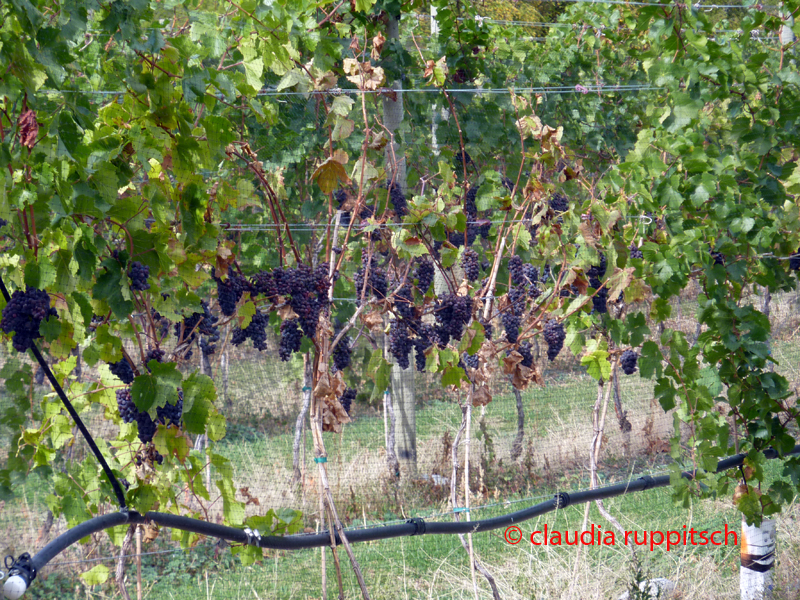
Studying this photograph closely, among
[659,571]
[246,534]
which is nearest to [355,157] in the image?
[246,534]

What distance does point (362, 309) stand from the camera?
2.12 m

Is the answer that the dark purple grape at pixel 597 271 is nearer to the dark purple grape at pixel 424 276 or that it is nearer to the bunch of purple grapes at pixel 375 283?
the dark purple grape at pixel 424 276

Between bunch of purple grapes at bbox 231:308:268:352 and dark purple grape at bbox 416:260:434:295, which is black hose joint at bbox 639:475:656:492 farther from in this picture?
bunch of purple grapes at bbox 231:308:268:352

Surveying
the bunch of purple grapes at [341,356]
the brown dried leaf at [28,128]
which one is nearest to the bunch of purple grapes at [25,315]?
the brown dried leaf at [28,128]

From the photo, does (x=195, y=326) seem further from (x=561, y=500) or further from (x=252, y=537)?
(x=561, y=500)

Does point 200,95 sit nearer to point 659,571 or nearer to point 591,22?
point 659,571

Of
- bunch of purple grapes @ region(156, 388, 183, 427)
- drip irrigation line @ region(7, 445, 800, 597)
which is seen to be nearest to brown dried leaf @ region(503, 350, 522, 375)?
drip irrigation line @ region(7, 445, 800, 597)

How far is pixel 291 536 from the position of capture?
1.89m

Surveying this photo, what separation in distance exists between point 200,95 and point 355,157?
168 cm

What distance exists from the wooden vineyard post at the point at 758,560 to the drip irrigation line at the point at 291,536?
23cm

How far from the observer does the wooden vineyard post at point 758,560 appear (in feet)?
7.91
